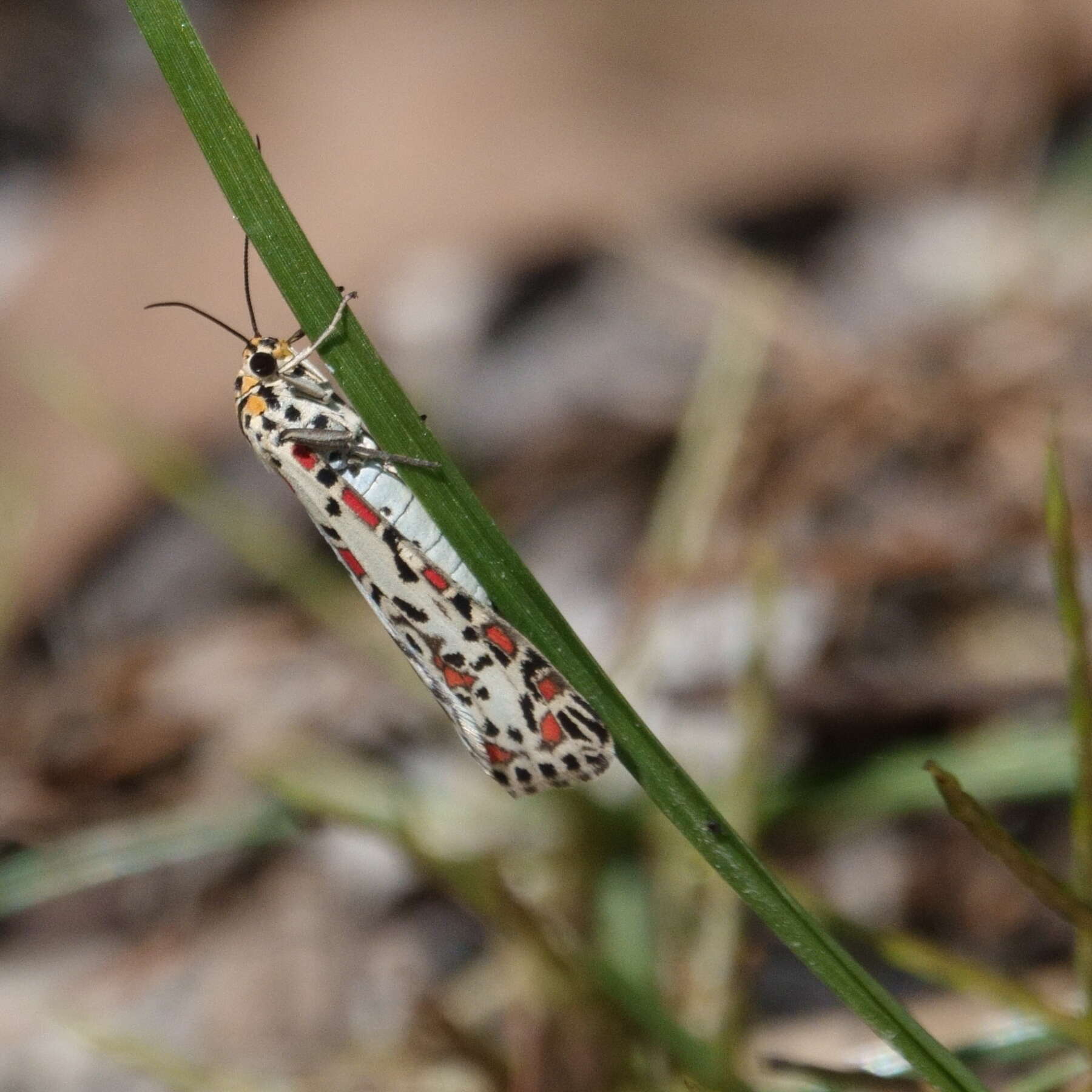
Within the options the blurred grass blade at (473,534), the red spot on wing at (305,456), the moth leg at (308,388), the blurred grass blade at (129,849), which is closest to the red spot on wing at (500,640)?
the blurred grass blade at (473,534)

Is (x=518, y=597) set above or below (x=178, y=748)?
above

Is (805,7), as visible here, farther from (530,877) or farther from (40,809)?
(40,809)

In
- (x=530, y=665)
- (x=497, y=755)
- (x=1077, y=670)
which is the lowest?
(x=1077, y=670)

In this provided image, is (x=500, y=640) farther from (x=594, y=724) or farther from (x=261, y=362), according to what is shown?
(x=261, y=362)

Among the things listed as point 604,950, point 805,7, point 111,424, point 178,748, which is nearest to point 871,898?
point 604,950

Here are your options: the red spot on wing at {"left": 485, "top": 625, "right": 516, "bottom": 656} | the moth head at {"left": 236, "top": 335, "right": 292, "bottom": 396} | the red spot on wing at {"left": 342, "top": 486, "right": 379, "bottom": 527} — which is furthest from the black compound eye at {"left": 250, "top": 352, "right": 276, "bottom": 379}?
the red spot on wing at {"left": 485, "top": 625, "right": 516, "bottom": 656}

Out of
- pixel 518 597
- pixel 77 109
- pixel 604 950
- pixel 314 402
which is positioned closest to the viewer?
pixel 518 597

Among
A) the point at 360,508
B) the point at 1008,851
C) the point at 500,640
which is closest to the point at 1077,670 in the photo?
the point at 1008,851
